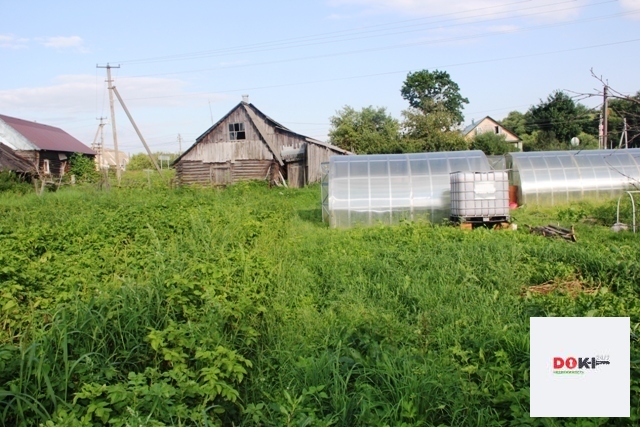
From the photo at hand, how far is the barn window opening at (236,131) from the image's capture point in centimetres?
2886

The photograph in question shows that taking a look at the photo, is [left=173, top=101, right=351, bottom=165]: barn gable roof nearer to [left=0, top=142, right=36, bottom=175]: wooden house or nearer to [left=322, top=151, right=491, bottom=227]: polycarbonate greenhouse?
[left=0, top=142, right=36, bottom=175]: wooden house

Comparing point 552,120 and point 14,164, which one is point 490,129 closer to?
point 552,120

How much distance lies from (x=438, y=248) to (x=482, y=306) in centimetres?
301

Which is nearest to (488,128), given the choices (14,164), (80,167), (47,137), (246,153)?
(246,153)

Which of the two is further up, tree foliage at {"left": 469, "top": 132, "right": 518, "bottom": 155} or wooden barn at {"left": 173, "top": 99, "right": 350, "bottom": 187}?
tree foliage at {"left": 469, "top": 132, "right": 518, "bottom": 155}

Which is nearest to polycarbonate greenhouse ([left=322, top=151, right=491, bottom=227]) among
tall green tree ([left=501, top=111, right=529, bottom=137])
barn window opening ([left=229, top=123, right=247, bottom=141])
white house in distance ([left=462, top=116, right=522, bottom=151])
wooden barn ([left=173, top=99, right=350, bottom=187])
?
wooden barn ([left=173, top=99, right=350, bottom=187])

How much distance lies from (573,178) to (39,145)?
103 ft

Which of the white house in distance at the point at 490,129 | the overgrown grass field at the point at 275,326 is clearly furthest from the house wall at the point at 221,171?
the white house in distance at the point at 490,129

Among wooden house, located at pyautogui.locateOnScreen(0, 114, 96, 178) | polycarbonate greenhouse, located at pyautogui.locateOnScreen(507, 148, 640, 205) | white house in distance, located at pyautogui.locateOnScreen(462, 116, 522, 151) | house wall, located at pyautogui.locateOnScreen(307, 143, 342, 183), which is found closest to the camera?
polycarbonate greenhouse, located at pyautogui.locateOnScreen(507, 148, 640, 205)

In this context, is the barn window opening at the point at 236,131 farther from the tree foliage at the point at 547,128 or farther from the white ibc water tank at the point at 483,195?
the tree foliage at the point at 547,128

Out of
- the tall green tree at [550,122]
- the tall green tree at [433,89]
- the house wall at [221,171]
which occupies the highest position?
the tall green tree at [433,89]

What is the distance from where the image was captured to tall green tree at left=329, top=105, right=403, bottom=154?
142 feet

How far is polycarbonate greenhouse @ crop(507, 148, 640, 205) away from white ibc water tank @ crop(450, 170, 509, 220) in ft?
13.5

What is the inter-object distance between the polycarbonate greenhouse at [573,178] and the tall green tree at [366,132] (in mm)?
23295
